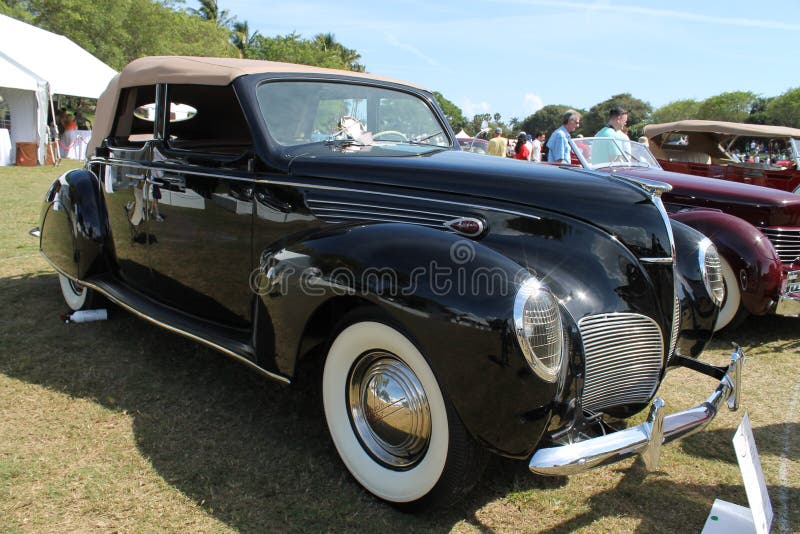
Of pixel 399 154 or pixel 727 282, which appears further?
pixel 727 282

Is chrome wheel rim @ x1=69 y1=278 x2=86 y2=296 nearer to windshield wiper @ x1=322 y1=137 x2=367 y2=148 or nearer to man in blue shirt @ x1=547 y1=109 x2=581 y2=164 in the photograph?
windshield wiper @ x1=322 y1=137 x2=367 y2=148

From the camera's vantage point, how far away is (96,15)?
2516 centimetres

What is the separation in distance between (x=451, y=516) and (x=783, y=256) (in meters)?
4.20

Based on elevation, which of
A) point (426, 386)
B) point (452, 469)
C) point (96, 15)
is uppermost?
point (96, 15)

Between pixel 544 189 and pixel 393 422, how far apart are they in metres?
1.12

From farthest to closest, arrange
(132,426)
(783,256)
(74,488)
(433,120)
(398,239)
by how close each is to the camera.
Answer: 1. (783,256)
2. (433,120)
3. (132,426)
4. (74,488)
5. (398,239)

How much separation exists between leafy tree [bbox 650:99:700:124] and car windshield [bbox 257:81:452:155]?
8327cm

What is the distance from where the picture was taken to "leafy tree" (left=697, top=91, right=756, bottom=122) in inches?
2470

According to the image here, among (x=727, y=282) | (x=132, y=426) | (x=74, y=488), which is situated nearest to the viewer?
(x=74, y=488)

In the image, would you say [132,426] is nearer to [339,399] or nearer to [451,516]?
[339,399]

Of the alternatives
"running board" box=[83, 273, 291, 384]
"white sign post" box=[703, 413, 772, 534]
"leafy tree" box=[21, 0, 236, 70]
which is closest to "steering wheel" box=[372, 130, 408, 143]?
"running board" box=[83, 273, 291, 384]

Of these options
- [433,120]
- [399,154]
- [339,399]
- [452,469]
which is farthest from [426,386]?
[433,120]

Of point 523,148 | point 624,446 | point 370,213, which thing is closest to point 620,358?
point 624,446

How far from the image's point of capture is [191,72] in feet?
10.3
